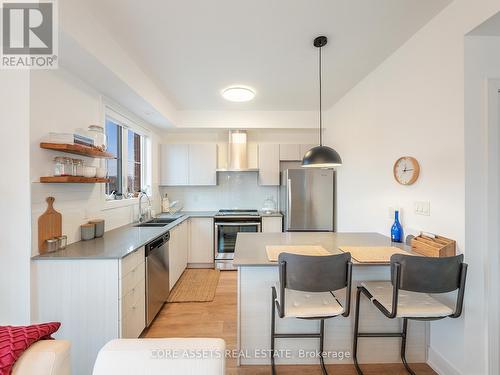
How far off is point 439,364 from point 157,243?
262cm

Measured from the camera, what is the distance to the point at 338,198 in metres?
3.64

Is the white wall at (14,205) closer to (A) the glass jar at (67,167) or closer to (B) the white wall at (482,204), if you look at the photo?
(A) the glass jar at (67,167)

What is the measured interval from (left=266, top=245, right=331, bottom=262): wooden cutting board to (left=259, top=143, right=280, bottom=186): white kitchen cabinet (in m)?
2.18

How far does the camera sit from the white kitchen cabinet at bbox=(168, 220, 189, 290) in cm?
296

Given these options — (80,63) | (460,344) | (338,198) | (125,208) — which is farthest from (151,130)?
(460,344)

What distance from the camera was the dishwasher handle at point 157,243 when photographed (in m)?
2.21

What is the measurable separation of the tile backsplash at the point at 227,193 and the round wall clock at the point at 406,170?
2495mm

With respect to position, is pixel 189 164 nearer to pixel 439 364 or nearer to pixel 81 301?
pixel 81 301

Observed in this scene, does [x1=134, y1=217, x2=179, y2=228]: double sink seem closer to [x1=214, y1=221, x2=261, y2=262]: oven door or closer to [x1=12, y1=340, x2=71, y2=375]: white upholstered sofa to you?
[x1=214, y1=221, x2=261, y2=262]: oven door

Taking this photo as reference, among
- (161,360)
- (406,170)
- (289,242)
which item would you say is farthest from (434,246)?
(161,360)

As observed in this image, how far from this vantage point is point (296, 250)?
1926 millimetres

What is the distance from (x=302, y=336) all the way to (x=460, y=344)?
3.48ft

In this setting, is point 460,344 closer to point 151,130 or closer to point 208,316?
point 208,316

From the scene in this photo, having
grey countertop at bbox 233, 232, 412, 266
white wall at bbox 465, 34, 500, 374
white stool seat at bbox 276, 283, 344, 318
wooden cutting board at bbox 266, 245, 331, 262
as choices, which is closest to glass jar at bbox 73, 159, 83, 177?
grey countertop at bbox 233, 232, 412, 266
